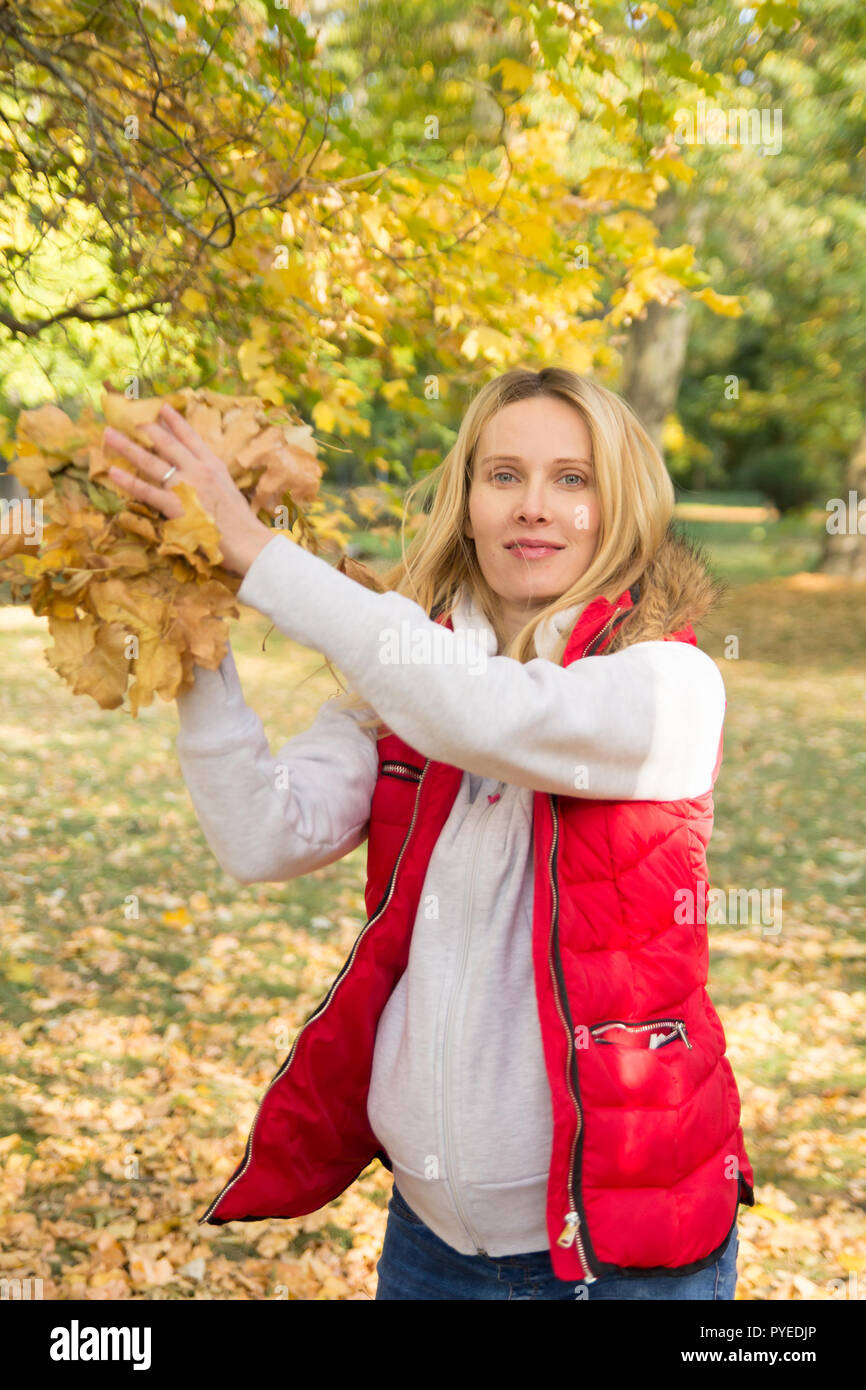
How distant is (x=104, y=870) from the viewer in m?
6.25

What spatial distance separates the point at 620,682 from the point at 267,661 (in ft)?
40.9

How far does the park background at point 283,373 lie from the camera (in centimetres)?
288

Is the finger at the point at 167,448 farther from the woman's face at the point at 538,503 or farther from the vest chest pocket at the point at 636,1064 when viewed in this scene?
the vest chest pocket at the point at 636,1064

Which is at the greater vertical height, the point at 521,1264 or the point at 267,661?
the point at 267,661

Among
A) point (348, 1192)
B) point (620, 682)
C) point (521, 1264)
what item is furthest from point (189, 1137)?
point (620, 682)

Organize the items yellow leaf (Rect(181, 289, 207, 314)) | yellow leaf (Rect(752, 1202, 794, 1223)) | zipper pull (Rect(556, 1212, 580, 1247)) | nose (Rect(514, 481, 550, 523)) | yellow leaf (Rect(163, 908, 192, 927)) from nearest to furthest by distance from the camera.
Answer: zipper pull (Rect(556, 1212, 580, 1247)) → nose (Rect(514, 481, 550, 523)) → yellow leaf (Rect(181, 289, 207, 314)) → yellow leaf (Rect(752, 1202, 794, 1223)) → yellow leaf (Rect(163, 908, 192, 927))

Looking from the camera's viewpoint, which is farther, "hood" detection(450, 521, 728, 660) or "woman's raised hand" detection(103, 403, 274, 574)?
"hood" detection(450, 521, 728, 660)

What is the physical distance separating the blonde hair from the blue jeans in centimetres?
89

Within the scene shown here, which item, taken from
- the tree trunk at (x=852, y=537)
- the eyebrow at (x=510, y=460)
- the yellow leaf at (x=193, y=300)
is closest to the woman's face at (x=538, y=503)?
the eyebrow at (x=510, y=460)

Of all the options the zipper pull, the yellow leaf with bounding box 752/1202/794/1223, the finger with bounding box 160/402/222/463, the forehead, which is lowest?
the yellow leaf with bounding box 752/1202/794/1223

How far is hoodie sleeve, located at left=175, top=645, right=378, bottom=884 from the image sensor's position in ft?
5.37

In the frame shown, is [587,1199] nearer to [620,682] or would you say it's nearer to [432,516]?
[620,682]

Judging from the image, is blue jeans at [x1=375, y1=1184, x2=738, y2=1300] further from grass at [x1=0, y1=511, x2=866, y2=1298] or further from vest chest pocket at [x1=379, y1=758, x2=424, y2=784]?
grass at [x1=0, y1=511, x2=866, y2=1298]

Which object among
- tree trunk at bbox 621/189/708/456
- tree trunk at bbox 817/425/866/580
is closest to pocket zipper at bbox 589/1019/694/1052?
tree trunk at bbox 621/189/708/456
